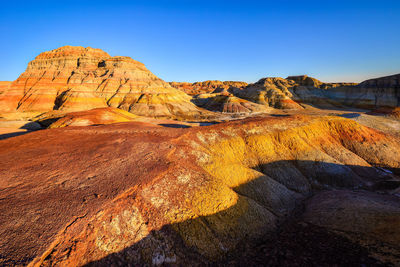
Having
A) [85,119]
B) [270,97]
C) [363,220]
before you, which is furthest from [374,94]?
[85,119]

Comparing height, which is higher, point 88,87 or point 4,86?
point 4,86

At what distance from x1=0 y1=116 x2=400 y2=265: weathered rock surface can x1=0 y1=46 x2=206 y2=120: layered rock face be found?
150ft

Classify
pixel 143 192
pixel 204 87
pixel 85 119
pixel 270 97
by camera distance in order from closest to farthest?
pixel 143 192 < pixel 85 119 < pixel 270 97 < pixel 204 87

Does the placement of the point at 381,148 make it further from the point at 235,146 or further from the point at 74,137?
the point at 74,137

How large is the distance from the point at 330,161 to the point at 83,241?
2321 cm

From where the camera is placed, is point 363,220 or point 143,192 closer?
point 143,192

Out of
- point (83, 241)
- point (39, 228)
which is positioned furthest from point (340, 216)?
point (39, 228)

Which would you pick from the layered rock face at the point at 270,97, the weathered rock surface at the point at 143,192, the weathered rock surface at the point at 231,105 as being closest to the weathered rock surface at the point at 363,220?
the weathered rock surface at the point at 143,192

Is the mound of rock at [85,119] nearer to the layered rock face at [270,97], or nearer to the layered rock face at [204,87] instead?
the layered rock face at [270,97]

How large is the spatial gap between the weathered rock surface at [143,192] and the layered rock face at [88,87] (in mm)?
45730

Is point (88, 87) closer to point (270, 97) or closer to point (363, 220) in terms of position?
point (363, 220)

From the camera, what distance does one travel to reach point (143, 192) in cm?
778

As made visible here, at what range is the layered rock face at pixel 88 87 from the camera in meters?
52.8

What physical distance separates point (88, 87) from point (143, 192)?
65.3 metres
